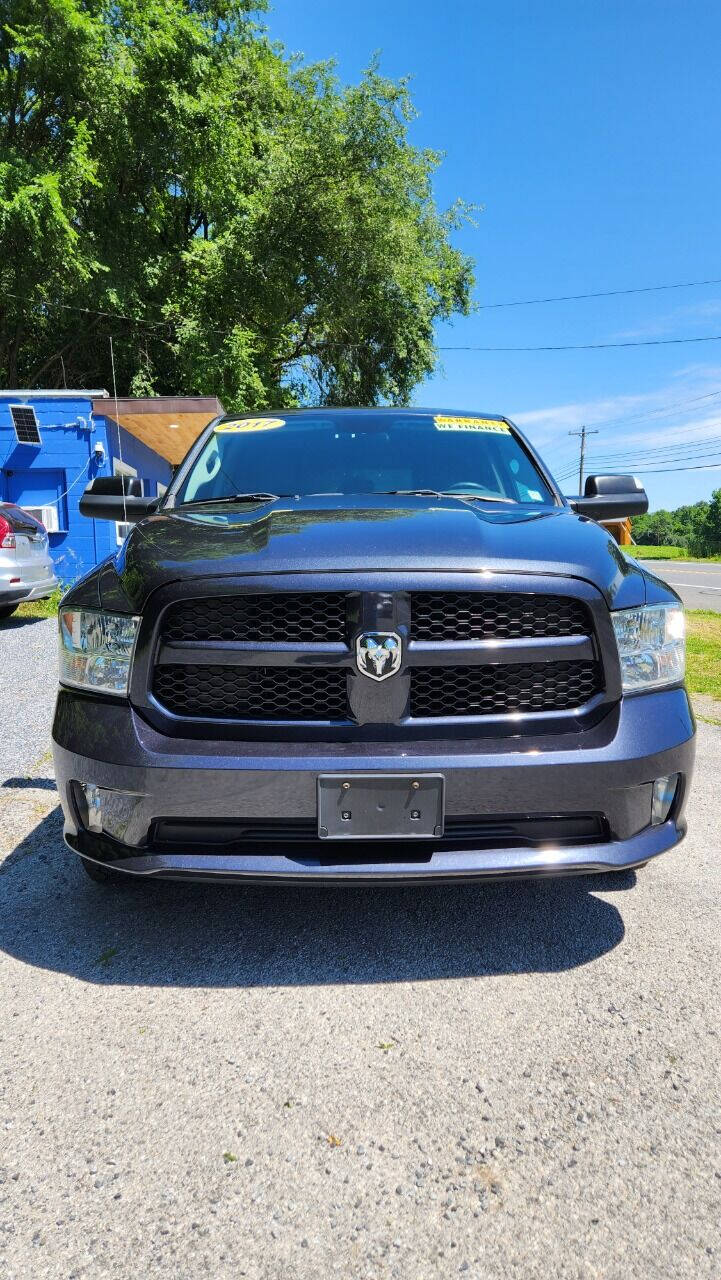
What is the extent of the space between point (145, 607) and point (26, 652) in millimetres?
6266

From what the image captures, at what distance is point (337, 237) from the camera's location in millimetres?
20359

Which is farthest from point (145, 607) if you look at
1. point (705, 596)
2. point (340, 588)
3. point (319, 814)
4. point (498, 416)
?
point (705, 596)

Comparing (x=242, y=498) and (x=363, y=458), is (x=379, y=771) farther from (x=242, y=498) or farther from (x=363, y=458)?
(x=363, y=458)

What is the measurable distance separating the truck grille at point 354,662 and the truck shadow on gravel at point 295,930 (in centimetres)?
61

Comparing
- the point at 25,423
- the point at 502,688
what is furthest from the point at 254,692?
the point at 25,423

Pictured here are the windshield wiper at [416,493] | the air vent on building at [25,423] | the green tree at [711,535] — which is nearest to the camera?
the windshield wiper at [416,493]

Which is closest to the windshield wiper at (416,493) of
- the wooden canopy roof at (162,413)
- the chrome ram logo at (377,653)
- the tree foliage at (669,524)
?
the chrome ram logo at (377,653)

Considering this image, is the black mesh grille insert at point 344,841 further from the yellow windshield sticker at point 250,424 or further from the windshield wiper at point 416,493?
the yellow windshield sticker at point 250,424

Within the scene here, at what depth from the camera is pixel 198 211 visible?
883 inches

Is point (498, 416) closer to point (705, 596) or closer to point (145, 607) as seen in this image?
point (145, 607)

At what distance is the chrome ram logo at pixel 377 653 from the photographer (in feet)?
6.53

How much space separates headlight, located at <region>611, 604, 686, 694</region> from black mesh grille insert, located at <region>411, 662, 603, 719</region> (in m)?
0.11

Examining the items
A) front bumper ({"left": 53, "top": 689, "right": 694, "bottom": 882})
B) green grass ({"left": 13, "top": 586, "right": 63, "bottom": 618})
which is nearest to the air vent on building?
green grass ({"left": 13, "top": 586, "right": 63, "bottom": 618})

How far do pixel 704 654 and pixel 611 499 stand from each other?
5.59 metres
